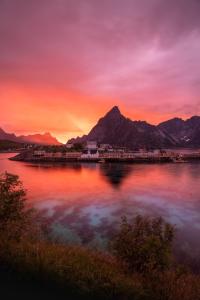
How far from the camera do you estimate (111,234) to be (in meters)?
30.2

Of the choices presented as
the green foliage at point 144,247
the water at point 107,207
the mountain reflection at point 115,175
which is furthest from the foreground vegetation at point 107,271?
the mountain reflection at point 115,175

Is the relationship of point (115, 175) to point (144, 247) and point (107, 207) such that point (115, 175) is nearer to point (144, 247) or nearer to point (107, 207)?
point (107, 207)

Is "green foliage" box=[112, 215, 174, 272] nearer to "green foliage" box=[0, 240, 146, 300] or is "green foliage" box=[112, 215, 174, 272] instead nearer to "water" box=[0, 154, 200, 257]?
"green foliage" box=[0, 240, 146, 300]

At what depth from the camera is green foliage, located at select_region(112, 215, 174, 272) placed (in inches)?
556

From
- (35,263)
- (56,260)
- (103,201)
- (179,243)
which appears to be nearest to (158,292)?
(56,260)

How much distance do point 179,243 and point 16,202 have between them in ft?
58.7

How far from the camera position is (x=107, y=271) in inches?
577

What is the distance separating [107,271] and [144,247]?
2.67 metres

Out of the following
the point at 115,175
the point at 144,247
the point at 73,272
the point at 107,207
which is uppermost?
the point at 144,247

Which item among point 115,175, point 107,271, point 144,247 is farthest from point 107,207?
point 115,175

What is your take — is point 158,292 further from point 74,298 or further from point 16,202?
point 16,202

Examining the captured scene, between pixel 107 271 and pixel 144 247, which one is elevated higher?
pixel 144 247

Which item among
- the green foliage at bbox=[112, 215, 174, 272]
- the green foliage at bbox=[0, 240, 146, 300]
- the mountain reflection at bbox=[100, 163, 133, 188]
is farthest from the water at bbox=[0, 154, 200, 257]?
the green foliage at bbox=[112, 215, 174, 272]

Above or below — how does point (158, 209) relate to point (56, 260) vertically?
below
